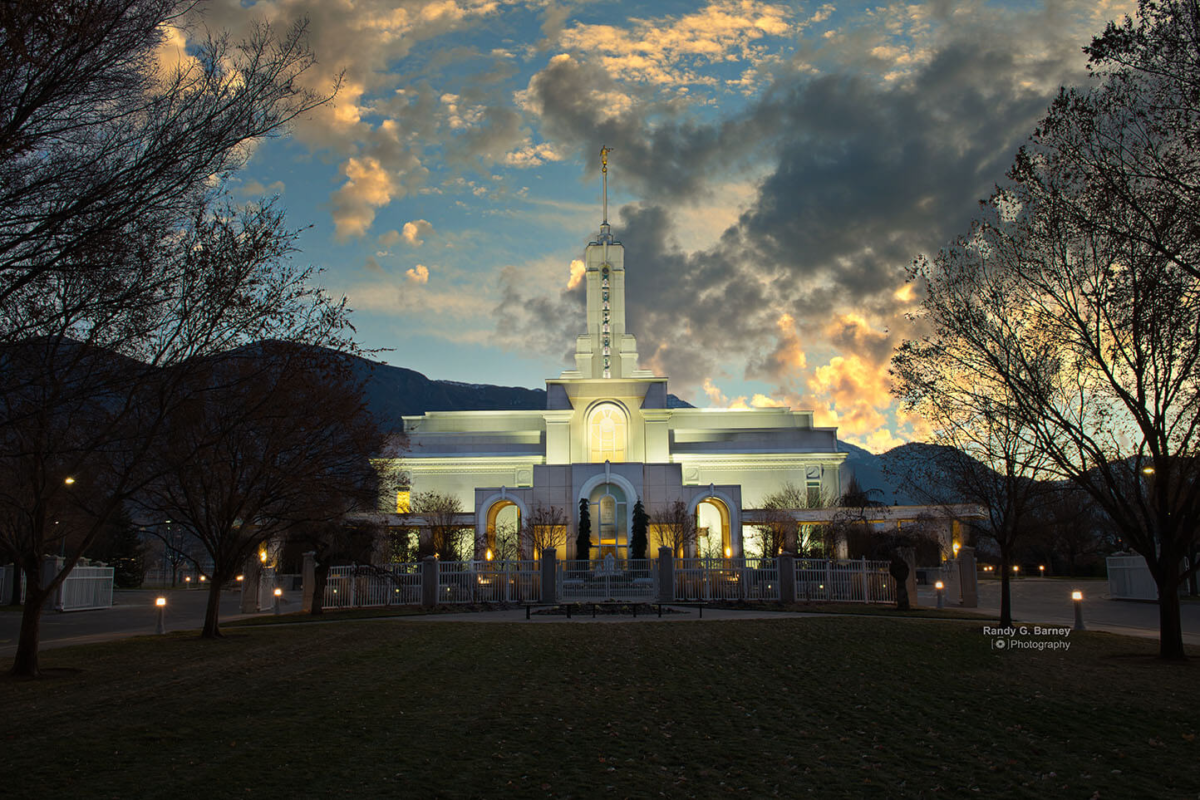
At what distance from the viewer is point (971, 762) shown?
771 centimetres

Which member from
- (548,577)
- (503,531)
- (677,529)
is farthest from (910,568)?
(503,531)

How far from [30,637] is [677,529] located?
121 feet

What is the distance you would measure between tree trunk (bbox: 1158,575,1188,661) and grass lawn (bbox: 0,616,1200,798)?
55cm

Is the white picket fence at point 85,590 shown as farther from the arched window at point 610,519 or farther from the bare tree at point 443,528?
the arched window at point 610,519

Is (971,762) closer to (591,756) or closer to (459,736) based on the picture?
(591,756)

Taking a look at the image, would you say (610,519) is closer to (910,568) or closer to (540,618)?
(910,568)

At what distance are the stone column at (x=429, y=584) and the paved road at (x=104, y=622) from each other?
251 inches

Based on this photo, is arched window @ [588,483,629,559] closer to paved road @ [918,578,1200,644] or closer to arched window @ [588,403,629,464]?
arched window @ [588,403,629,464]

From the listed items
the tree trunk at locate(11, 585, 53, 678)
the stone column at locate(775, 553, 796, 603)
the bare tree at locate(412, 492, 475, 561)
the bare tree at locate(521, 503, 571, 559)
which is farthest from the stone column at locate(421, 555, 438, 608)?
the tree trunk at locate(11, 585, 53, 678)

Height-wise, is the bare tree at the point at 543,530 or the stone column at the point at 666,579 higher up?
the bare tree at the point at 543,530

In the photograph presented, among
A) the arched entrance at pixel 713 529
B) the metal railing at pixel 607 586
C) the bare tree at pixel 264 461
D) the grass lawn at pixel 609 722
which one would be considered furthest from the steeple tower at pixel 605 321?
the grass lawn at pixel 609 722

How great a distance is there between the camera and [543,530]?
4884cm

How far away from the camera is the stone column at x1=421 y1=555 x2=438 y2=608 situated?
30422mm

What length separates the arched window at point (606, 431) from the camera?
64875mm
